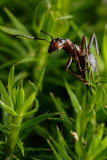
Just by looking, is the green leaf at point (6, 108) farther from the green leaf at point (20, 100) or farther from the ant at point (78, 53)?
the ant at point (78, 53)

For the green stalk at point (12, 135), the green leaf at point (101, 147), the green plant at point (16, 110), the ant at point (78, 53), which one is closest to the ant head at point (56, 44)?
the ant at point (78, 53)

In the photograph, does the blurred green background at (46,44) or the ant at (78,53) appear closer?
the blurred green background at (46,44)

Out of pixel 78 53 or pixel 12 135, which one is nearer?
pixel 12 135

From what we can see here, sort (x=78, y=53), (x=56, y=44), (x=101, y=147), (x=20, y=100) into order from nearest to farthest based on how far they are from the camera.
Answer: (x=101, y=147), (x=20, y=100), (x=56, y=44), (x=78, y=53)

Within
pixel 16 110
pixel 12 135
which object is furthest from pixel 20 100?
pixel 12 135

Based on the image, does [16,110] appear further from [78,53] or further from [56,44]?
[78,53]

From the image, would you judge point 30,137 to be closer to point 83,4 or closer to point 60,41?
point 60,41
